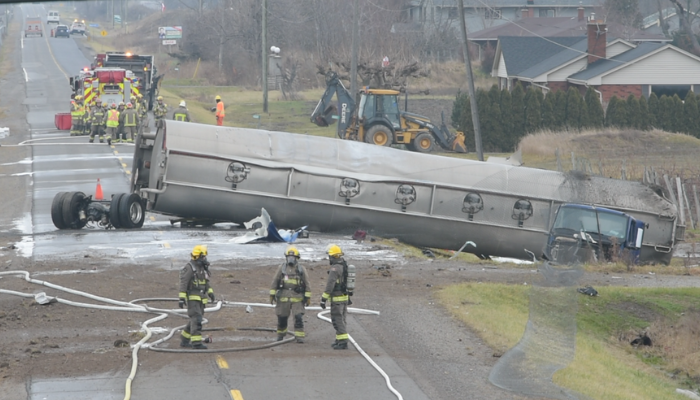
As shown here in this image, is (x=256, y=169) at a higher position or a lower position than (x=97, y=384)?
higher

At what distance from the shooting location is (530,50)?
2308 inches

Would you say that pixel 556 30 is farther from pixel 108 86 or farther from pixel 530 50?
pixel 108 86

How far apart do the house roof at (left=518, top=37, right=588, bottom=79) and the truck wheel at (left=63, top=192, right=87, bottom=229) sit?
3636 cm

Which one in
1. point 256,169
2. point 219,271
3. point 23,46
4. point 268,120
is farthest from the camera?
point 23,46

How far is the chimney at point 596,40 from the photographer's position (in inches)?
2039

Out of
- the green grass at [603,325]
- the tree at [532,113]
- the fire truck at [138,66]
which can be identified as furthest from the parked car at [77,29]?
the green grass at [603,325]

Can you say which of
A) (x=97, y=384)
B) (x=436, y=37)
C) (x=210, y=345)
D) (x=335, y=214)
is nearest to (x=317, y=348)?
(x=210, y=345)

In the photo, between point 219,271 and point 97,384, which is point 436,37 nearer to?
point 219,271

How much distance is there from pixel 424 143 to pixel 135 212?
1976cm

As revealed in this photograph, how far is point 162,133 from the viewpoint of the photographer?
21.5m

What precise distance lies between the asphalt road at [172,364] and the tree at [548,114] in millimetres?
20076

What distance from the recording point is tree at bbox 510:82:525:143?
4494 centimetres

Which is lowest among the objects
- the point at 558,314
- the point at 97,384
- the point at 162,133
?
the point at 97,384

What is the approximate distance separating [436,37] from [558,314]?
6956cm
